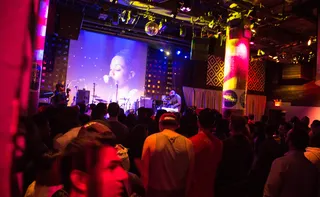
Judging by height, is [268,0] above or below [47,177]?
above

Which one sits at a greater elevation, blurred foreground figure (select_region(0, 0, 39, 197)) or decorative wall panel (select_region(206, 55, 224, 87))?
decorative wall panel (select_region(206, 55, 224, 87))

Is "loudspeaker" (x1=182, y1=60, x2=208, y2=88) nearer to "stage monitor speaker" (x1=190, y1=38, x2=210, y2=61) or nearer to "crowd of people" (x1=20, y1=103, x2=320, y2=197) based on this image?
"stage monitor speaker" (x1=190, y1=38, x2=210, y2=61)

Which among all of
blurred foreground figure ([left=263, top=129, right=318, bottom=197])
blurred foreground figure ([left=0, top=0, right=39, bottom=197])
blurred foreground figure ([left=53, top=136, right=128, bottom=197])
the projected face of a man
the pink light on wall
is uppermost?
the pink light on wall

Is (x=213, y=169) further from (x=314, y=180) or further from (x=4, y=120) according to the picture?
(x=4, y=120)

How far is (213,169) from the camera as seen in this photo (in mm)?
2641

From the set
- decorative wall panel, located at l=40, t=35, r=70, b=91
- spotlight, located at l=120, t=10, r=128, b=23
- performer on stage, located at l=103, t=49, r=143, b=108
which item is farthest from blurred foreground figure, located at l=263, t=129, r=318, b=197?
decorative wall panel, located at l=40, t=35, r=70, b=91


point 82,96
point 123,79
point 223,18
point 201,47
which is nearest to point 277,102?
point 201,47

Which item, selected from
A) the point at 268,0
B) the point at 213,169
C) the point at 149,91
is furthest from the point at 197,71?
the point at 213,169

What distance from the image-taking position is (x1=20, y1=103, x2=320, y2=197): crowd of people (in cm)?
117

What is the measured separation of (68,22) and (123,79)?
424 centimetres

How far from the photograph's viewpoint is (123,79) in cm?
1206

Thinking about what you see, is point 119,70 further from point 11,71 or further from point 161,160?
point 11,71

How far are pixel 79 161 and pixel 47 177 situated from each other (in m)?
0.35

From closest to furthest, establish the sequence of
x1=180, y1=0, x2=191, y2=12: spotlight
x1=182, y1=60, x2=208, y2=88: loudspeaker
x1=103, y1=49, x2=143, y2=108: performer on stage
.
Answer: x1=180, y1=0, x2=191, y2=12: spotlight
x1=103, y1=49, x2=143, y2=108: performer on stage
x1=182, y1=60, x2=208, y2=88: loudspeaker
